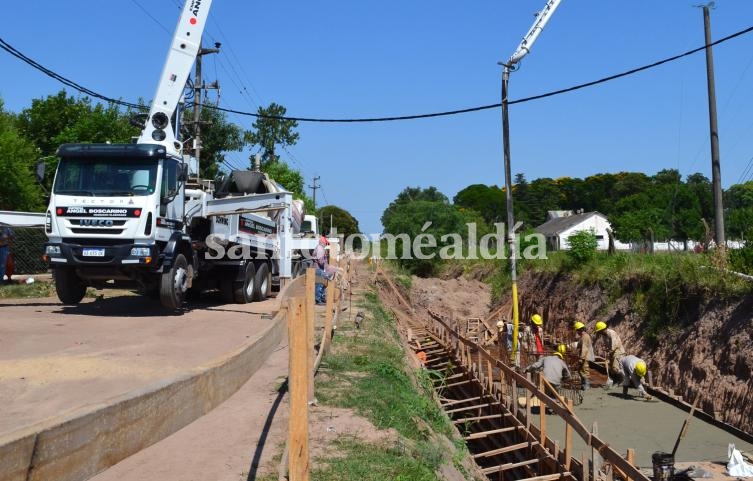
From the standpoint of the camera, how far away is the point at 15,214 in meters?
14.0

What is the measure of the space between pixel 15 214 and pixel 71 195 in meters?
3.13

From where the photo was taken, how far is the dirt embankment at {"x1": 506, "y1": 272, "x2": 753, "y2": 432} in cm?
1417

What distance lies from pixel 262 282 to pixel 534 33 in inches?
404

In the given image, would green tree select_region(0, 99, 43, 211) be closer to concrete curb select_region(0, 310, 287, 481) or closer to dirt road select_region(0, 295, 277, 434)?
dirt road select_region(0, 295, 277, 434)

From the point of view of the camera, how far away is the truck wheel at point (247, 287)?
15391 millimetres

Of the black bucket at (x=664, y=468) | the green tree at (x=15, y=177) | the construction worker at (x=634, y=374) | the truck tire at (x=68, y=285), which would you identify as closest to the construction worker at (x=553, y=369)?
the construction worker at (x=634, y=374)

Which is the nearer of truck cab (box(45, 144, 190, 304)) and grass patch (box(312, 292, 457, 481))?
grass patch (box(312, 292, 457, 481))

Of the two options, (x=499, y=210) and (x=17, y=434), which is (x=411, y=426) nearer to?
(x=17, y=434)

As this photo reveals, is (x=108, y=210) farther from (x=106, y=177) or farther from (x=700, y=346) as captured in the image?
(x=700, y=346)

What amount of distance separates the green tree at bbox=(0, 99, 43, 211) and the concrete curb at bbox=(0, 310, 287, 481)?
19.3 m

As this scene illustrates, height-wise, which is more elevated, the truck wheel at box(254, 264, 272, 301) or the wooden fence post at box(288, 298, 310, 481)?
the truck wheel at box(254, 264, 272, 301)

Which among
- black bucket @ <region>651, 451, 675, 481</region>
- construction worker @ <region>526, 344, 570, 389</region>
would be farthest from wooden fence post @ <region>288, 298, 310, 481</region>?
construction worker @ <region>526, 344, 570, 389</region>

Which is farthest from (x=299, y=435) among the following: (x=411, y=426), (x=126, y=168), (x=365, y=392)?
(x=126, y=168)

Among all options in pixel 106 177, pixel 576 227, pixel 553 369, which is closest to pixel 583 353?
pixel 553 369
